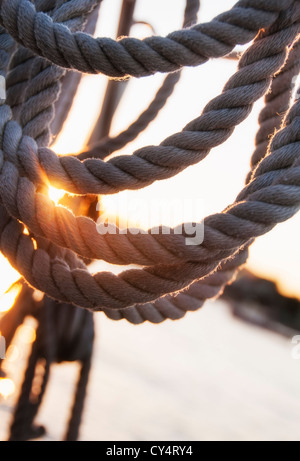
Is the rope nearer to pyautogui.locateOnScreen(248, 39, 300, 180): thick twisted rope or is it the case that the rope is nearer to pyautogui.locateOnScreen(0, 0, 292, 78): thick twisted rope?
pyautogui.locateOnScreen(248, 39, 300, 180): thick twisted rope

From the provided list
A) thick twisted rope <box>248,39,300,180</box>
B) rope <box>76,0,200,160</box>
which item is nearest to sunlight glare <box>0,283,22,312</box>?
rope <box>76,0,200,160</box>

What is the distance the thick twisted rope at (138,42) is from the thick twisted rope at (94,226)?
0.14 feet

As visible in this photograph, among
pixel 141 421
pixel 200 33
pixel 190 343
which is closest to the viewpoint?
pixel 200 33

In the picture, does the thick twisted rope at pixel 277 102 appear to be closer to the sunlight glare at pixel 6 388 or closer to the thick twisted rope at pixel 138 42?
the thick twisted rope at pixel 138 42

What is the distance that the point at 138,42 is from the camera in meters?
0.64

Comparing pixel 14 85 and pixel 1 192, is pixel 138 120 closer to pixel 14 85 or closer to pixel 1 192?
pixel 14 85

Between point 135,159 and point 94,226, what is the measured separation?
0.32 feet

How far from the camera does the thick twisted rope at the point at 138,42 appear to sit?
2.03ft

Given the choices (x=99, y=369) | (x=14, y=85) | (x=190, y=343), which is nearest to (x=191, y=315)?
(x=190, y=343)

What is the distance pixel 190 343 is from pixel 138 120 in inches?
164

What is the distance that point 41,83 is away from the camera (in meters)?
0.73

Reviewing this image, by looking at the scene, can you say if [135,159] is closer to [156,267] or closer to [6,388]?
[156,267]

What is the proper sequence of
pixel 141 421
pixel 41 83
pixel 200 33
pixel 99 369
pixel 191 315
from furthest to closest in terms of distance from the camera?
pixel 191 315 → pixel 99 369 → pixel 141 421 → pixel 41 83 → pixel 200 33

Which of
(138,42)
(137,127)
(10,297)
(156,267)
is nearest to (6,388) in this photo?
(10,297)
